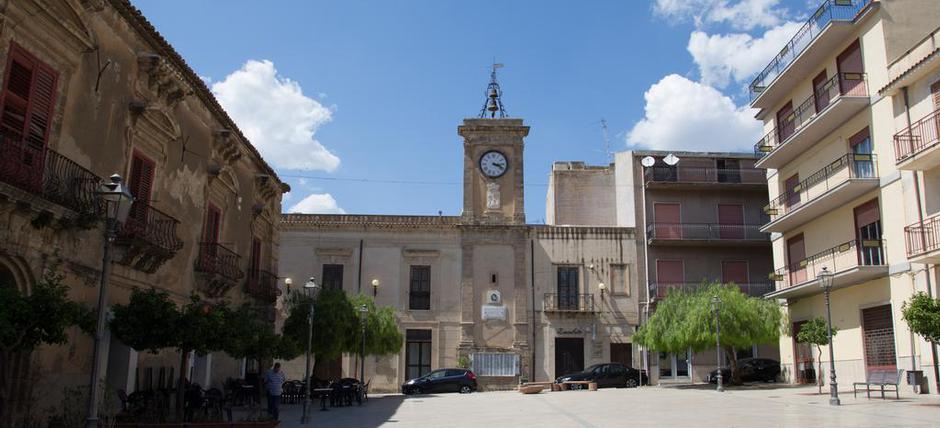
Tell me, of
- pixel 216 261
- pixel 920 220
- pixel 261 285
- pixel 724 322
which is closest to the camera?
pixel 216 261

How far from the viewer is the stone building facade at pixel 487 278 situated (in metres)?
35.1

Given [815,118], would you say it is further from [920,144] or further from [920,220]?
[920,220]

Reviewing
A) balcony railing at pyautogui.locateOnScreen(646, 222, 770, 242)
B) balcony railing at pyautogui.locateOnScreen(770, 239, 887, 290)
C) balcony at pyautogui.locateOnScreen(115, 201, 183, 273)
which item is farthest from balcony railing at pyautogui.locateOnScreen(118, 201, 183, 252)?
balcony railing at pyautogui.locateOnScreen(646, 222, 770, 242)

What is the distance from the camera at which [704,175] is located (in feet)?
121

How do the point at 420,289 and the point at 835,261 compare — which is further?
the point at 420,289

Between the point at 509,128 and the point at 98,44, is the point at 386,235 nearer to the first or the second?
the point at 509,128

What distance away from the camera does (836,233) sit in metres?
24.2

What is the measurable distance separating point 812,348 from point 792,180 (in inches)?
237

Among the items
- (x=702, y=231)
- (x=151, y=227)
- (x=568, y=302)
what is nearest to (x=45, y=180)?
(x=151, y=227)

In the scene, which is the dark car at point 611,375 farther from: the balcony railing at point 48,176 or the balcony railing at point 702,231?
the balcony railing at point 48,176

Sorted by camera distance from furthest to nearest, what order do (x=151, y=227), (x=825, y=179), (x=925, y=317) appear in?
(x=825, y=179) → (x=925, y=317) → (x=151, y=227)

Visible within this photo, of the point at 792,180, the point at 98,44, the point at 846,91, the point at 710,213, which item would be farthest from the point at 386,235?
the point at 98,44

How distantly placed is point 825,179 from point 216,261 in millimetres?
18795

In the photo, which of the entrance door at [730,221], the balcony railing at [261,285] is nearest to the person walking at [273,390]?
the balcony railing at [261,285]
